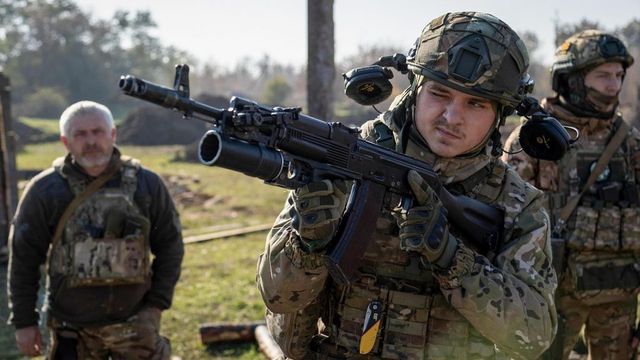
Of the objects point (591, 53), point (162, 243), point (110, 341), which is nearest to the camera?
point (110, 341)

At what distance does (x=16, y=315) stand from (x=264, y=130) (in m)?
3.04

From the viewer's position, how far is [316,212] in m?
2.34

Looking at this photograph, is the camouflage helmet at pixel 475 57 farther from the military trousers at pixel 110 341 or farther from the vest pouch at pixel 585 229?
the military trousers at pixel 110 341

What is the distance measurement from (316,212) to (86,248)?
2.58 metres

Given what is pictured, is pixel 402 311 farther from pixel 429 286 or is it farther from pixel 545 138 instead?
pixel 545 138

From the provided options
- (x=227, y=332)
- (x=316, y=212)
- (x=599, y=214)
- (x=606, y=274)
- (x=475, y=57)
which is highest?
(x=475, y=57)

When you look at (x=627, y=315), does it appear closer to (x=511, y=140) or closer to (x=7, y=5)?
(x=511, y=140)

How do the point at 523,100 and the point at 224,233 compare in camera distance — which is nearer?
the point at 523,100

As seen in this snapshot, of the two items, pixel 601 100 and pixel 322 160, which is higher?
pixel 601 100

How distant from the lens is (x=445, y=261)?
244 cm

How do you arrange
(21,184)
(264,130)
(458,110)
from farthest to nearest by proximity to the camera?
1. (21,184)
2. (458,110)
3. (264,130)

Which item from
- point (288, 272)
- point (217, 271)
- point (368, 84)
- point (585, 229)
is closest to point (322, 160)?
point (288, 272)

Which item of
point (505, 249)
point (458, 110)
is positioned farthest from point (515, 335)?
point (458, 110)

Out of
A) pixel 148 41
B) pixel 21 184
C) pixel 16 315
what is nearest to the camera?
pixel 16 315
